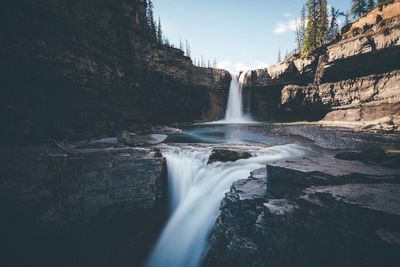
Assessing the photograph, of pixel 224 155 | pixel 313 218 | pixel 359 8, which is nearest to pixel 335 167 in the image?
pixel 313 218

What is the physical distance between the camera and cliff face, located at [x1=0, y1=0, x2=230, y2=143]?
40.7 ft

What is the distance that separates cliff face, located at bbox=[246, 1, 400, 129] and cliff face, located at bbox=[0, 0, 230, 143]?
1486 centimetres

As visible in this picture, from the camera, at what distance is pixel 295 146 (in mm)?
12906

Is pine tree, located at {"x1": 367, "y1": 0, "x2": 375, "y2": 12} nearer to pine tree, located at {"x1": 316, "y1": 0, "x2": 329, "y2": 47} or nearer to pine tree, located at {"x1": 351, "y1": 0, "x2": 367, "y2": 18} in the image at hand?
pine tree, located at {"x1": 351, "y1": 0, "x2": 367, "y2": 18}

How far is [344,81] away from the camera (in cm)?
2481

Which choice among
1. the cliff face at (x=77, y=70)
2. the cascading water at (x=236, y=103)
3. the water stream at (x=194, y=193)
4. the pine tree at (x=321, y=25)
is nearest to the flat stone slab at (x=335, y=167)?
the water stream at (x=194, y=193)

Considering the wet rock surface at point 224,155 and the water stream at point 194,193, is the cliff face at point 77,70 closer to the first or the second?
the water stream at point 194,193

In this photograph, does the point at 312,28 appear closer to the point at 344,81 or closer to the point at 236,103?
the point at 344,81

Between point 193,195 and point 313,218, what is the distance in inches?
218

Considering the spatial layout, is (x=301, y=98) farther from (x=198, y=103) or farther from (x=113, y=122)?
(x=113, y=122)

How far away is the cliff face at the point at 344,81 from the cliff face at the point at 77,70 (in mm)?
14864

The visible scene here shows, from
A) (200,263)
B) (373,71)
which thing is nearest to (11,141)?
(200,263)

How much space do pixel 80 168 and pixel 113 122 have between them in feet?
34.9

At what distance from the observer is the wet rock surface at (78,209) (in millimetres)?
7543
